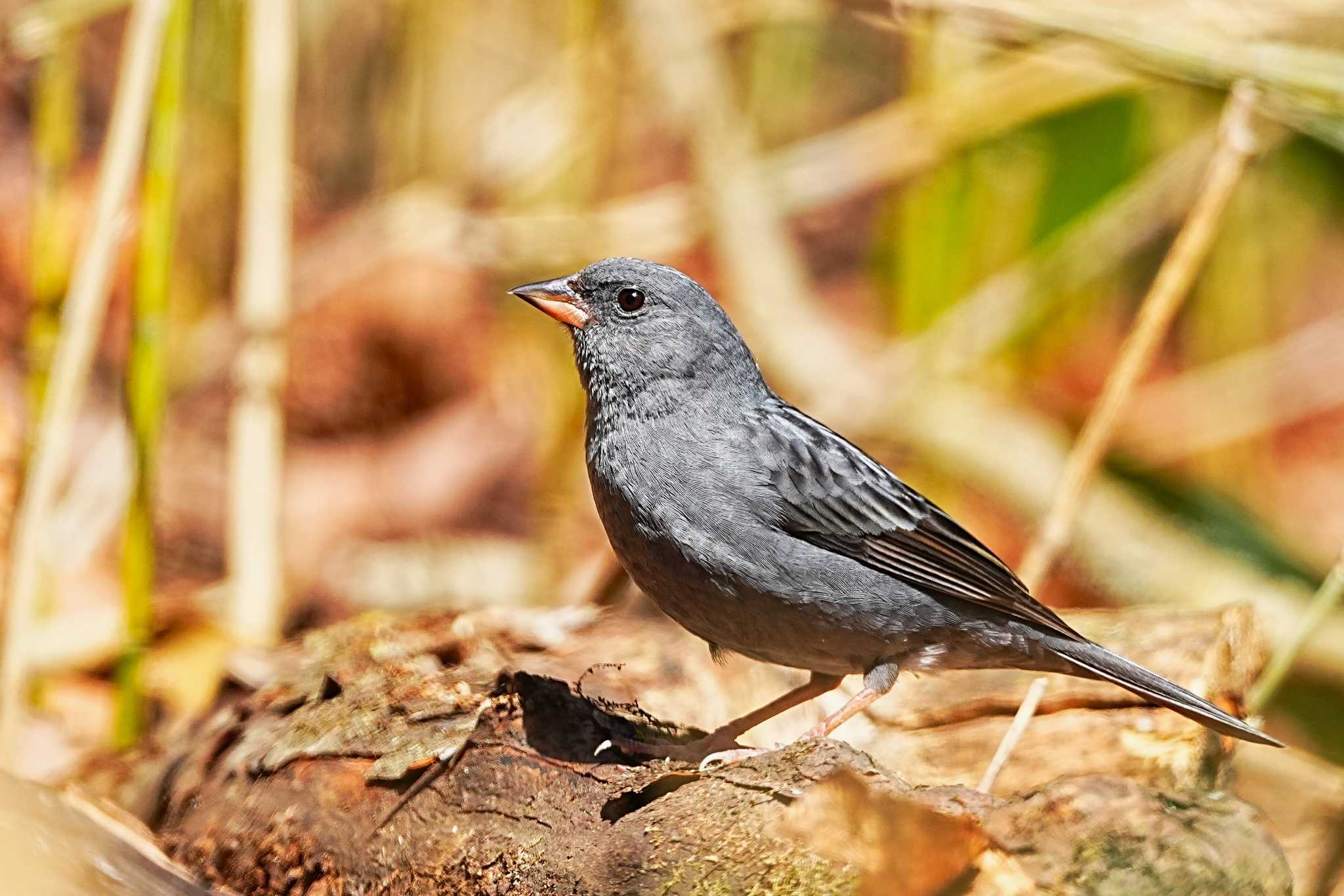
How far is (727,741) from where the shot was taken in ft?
11.3

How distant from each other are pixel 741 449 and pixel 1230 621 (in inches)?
65.9

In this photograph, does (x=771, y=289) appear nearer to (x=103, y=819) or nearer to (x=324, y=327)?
(x=324, y=327)

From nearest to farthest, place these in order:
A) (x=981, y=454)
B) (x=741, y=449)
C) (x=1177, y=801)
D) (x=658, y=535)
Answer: (x=1177, y=801)
(x=658, y=535)
(x=741, y=449)
(x=981, y=454)

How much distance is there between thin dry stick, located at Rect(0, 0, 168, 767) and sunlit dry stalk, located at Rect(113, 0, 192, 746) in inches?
2.2

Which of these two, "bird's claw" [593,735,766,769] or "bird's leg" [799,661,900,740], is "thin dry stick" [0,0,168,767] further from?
"bird's leg" [799,661,900,740]

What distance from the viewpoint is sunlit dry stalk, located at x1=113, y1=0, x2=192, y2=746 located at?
153 inches

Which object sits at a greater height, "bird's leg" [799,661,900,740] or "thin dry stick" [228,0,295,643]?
"thin dry stick" [228,0,295,643]

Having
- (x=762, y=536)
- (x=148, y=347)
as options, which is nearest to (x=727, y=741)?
(x=762, y=536)

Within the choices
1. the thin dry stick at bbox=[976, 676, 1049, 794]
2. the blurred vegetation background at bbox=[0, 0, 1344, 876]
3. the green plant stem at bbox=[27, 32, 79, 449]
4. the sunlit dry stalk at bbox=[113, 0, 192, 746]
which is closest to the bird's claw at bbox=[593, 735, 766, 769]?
the thin dry stick at bbox=[976, 676, 1049, 794]

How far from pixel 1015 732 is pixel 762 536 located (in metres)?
0.95

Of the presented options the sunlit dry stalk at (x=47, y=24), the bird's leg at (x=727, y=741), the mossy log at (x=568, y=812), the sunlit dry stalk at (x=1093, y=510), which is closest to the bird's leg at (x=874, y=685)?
the bird's leg at (x=727, y=741)

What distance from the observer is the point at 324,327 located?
300 inches

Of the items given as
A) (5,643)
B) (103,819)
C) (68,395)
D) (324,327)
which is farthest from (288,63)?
(324,327)

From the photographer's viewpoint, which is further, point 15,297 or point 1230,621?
point 15,297
